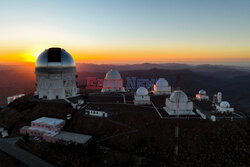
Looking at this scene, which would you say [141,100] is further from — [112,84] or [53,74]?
[53,74]

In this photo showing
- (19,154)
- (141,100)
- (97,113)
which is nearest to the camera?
(19,154)

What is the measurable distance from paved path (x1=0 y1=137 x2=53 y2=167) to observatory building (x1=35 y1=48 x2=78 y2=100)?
54.0 feet

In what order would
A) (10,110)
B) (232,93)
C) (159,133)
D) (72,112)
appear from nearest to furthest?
(159,133) < (72,112) < (10,110) < (232,93)

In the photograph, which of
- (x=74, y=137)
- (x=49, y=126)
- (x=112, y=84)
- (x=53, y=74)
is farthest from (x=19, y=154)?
(x=112, y=84)

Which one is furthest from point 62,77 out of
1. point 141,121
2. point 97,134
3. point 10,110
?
point 141,121

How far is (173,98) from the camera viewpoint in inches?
1309

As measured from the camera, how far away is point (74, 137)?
28234 millimetres

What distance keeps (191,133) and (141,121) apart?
990cm

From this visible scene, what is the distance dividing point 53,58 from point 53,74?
16.7ft

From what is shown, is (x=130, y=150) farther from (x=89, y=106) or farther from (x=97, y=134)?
(x=89, y=106)

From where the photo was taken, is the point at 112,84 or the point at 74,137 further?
the point at 112,84

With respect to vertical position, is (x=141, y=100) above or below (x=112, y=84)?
below

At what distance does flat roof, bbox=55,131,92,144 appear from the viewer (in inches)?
1056

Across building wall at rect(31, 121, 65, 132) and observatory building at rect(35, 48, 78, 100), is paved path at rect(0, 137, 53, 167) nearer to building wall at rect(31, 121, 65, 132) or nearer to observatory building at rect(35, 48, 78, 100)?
building wall at rect(31, 121, 65, 132)
